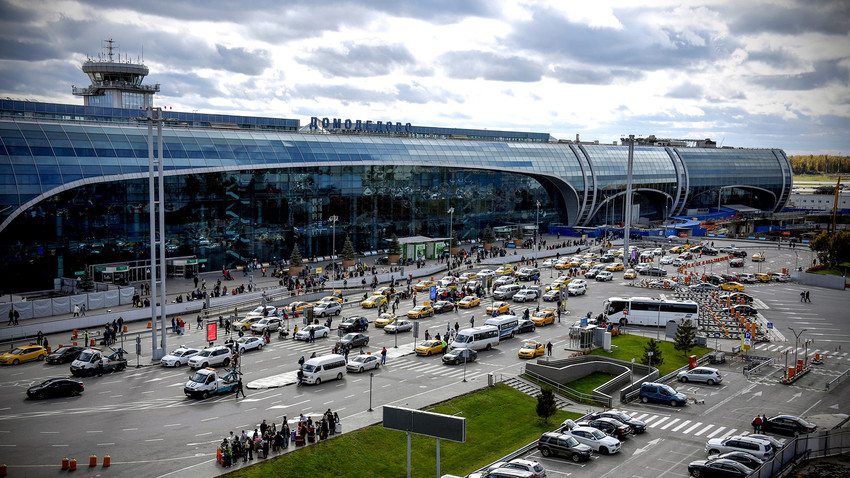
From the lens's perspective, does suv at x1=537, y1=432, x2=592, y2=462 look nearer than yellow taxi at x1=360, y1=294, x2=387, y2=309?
Yes

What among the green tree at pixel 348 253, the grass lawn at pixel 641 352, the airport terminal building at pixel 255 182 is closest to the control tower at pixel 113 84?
the airport terminal building at pixel 255 182

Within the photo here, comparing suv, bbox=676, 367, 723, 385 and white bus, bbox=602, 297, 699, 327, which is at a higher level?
white bus, bbox=602, 297, 699, 327

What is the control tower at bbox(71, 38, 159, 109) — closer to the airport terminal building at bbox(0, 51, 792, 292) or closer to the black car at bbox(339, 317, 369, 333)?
the airport terminal building at bbox(0, 51, 792, 292)

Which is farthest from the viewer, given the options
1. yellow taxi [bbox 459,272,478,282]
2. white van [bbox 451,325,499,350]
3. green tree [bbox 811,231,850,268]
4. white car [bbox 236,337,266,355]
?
green tree [bbox 811,231,850,268]

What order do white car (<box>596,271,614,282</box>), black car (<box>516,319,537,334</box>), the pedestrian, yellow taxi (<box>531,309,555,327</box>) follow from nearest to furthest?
the pedestrian
black car (<box>516,319,537,334</box>)
yellow taxi (<box>531,309,555,327</box>)
white car (<box>596,271,614,282</box>)

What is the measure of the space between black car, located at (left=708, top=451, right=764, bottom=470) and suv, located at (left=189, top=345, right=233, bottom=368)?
31387mm

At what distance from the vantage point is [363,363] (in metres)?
49.5

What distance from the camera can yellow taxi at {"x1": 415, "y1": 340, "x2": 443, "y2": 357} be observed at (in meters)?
54.1

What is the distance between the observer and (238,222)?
89.2 metres

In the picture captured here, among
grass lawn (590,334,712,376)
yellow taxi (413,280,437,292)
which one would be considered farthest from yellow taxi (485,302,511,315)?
yellow taxi (413,280,437,292)

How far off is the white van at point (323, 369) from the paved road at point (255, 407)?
67cm

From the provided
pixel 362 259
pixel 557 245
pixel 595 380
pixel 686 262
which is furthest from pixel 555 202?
pixel 595 380

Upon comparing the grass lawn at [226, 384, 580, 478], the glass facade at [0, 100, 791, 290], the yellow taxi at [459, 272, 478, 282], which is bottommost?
the grass lawn at [226, 384, 580, 478]

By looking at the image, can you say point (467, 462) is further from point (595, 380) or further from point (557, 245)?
point (557, 245)
